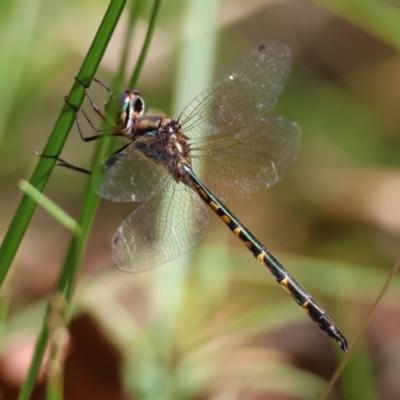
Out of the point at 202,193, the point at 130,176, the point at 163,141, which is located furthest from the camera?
the point at 202,193

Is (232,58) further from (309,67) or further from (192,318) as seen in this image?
(192,318)

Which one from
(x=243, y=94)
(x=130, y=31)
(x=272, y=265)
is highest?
(x=130, y=31)

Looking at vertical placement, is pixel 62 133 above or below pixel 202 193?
above

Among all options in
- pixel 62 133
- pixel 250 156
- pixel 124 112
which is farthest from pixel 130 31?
pixel 250 156

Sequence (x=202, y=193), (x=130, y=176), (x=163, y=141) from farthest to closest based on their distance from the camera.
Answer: (x=202, y=193), (x=163, y=141), (x=130, y=176)

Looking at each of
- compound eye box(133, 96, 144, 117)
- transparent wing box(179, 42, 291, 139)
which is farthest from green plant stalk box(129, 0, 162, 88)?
transparent wing box(179, 42, 291, 139)

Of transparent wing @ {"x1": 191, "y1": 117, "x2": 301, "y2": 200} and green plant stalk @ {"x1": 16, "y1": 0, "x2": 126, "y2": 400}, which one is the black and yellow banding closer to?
transparent wing @ {"x1": 191, "y1": 117, "x2": 301, "y2": 200}

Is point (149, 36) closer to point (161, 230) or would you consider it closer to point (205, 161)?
point (161, 230)
